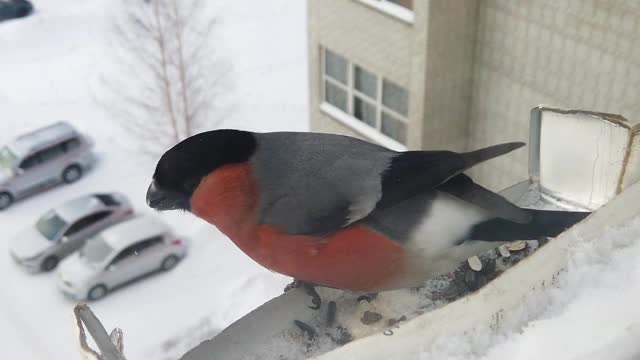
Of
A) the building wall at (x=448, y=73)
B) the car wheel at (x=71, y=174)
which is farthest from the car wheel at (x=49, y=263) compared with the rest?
the building wall at (x=448, y=73)

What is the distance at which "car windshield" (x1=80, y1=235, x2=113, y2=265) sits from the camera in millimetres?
3848

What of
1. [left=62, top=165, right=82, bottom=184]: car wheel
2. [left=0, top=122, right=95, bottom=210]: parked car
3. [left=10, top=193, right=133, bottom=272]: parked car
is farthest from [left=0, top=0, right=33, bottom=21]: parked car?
[left=10, top=193, right=133, bottom=272]: parked car

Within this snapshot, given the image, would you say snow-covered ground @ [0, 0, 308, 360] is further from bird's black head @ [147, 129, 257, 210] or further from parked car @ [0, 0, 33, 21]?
bird's black head @ [147, 129, 257, 210]

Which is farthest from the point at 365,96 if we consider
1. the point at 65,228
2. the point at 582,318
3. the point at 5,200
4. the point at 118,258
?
the point at 582,318

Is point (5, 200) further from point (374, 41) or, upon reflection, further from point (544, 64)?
point (544, 64)

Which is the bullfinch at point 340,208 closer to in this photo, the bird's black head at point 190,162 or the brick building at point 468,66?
the bird's black head at point 190,162

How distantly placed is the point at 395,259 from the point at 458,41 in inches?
85.5

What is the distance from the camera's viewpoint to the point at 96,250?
3908 mm

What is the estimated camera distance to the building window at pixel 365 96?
3307 millimetres

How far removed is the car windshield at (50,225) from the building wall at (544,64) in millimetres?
2251

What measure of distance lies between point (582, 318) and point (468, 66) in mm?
2585

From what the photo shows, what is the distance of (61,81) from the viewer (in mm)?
5773

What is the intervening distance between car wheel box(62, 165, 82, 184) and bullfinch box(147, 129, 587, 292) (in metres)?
3.97

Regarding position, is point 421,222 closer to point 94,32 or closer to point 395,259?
point 395,259
